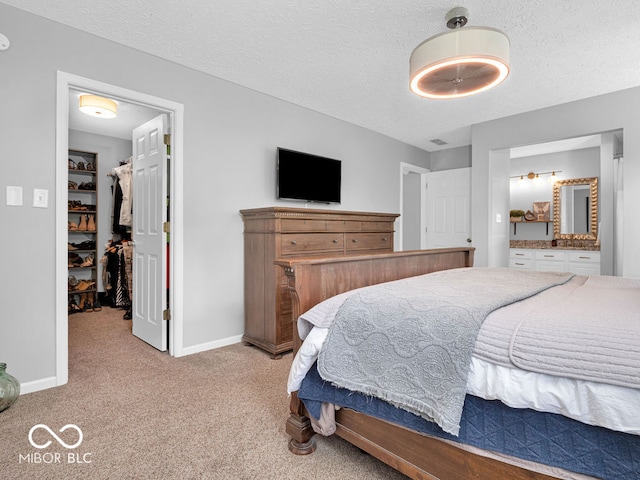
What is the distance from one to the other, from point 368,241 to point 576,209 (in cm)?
381

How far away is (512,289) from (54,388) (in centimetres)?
283

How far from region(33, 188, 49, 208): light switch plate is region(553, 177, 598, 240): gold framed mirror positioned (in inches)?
253

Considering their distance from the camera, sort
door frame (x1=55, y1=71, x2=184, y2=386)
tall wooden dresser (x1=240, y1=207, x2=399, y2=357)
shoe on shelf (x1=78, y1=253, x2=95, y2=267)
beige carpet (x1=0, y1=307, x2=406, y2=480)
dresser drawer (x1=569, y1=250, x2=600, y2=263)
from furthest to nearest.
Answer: dresser drawer (x1=569, y1=250, x2=600, y2=263), shoe on shelf (x1=78, y1=253, x2=95, y2=267), tall wooden dresser (x1=240, y1=207, x2=399, y2=357), door frame (x1=55, y1=71, x2=184, y2=386), beige carpet (x1=0, y1=307, x2=406, y2=480)

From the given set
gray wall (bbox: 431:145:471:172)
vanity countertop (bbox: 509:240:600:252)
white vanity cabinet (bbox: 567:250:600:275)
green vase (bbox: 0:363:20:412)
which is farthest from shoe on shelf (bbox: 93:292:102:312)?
white vanity cabinet (bbox: 567:250:600:275)

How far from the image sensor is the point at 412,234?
237 inches

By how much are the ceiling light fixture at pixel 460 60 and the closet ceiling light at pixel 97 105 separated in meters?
3.06

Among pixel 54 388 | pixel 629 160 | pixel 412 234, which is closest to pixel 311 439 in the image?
A: pixel 54 388

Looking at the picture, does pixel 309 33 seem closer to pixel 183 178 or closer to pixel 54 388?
pixel 183 178

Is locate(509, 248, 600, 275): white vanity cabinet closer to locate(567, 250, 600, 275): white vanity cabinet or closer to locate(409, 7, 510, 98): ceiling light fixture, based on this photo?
locate(567, 250, 600, 275): white vanity cabinet

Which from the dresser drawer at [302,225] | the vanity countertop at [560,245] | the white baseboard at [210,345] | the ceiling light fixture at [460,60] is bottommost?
the white baseboard at [210,345]

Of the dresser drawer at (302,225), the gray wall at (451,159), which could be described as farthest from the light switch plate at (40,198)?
the gray wall at (451,159)

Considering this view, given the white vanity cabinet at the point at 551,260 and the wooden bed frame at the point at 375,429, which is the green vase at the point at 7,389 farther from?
the white vanity cabinet at the point at 551,260

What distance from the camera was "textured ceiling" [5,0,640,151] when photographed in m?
2.20

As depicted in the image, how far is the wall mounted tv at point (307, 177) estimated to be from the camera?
12.0 ft
